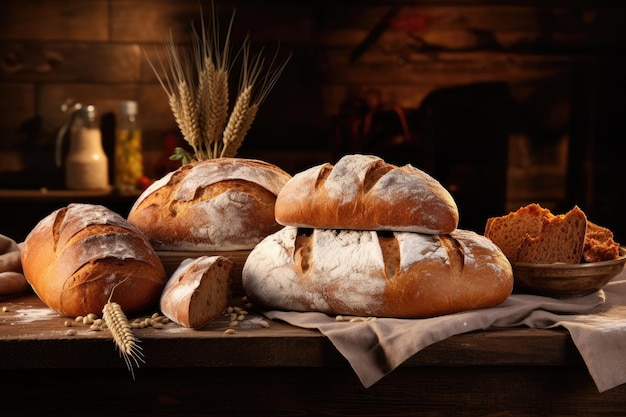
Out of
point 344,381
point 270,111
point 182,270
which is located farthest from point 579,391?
point 270,111

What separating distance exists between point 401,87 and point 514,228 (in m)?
2.64

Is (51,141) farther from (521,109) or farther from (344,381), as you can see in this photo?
(344,381)

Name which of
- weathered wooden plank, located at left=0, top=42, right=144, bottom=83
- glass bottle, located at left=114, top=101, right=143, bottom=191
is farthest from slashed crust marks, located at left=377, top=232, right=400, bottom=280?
weathered wooden plank, located at left=0, top=42, right=144, bottom=83

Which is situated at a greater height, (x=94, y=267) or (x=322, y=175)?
(x=322, y=175)

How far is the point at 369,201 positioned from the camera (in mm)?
1456

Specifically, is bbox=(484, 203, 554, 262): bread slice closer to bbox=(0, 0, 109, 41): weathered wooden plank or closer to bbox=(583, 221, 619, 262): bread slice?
bbox=(583, 221, 619, 262): bread slice

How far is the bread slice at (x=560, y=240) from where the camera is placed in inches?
62.0

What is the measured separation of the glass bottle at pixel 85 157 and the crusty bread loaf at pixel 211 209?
2126 millimetres

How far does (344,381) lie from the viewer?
1.33m

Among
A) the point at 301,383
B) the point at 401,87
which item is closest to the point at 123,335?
the point at 301,383

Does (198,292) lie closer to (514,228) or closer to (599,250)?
(514,228)

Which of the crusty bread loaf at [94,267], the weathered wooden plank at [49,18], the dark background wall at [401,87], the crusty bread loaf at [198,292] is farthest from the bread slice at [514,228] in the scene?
the weathered wooden plank at [49,18]

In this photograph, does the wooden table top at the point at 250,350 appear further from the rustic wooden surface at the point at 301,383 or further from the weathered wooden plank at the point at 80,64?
the weathered wooden plank at the point at 80,64

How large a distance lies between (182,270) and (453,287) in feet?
1.70
